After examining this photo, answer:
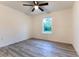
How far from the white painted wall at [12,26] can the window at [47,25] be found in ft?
2.63

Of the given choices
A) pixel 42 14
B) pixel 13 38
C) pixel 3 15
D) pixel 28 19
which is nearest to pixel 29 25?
pixel 28 19

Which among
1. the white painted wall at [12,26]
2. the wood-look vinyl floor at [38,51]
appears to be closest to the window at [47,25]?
the white painted wall at [12,26]

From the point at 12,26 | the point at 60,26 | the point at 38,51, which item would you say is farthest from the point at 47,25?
the point at 38,51

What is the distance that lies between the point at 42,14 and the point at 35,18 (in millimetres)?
491

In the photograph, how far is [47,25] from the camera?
4.86 metres

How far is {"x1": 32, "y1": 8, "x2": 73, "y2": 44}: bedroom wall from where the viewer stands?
423cm

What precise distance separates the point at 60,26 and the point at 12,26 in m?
2.17

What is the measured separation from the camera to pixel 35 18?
5.28 meters

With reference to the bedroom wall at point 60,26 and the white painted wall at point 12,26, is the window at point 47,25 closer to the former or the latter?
the bedroom wall at point 60,26

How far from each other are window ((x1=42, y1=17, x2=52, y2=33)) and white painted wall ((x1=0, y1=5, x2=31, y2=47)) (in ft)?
2.63

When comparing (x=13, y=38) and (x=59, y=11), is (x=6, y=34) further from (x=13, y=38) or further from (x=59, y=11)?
(x=59, y=11)

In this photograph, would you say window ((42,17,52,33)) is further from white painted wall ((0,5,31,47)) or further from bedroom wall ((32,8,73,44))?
white painted wall ((0,5,31,47))

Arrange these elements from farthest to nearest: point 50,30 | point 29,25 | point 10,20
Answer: point 29,25
point 50,30
point 10,20

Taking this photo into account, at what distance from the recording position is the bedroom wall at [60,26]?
4230 millimetres
